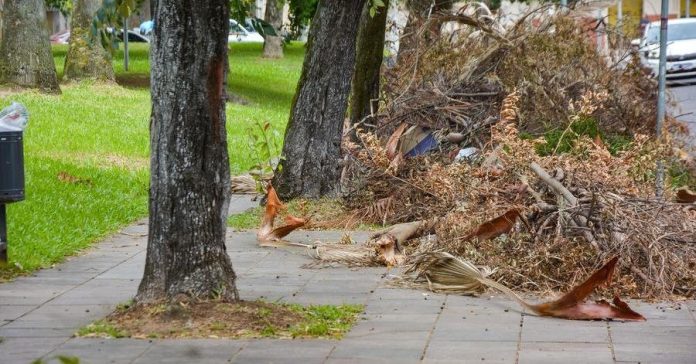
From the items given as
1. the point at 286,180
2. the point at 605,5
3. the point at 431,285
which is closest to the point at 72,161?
the point at 286,180

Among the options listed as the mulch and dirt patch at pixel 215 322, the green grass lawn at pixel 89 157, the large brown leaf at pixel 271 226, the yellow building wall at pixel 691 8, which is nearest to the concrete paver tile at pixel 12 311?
the mulch and dirt patch at pixel 215 322

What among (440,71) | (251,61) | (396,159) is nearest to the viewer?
(396,159)

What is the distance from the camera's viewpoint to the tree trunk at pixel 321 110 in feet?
42.0

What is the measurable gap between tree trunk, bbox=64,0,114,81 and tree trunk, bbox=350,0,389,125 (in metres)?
12.0

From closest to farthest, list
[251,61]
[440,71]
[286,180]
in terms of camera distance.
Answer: [286,180] < [440,71] < [251,61]

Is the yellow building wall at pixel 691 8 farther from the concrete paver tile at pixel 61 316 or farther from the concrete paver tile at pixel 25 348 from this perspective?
the concrete paver tile at pixel 25 348

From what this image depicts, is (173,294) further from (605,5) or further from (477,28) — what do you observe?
(605,5)

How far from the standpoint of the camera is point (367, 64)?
1461cm

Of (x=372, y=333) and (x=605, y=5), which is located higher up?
(x=605, y=5)

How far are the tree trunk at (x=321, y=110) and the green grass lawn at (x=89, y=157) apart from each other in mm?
561

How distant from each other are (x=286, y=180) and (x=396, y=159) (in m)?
1.42

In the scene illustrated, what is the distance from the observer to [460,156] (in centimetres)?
1222

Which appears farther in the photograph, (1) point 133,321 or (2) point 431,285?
(2) point 431,285

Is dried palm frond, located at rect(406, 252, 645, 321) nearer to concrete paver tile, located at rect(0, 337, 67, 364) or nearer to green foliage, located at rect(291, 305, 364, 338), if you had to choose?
green foliage, located at rect(291, 305, 364, 338)
